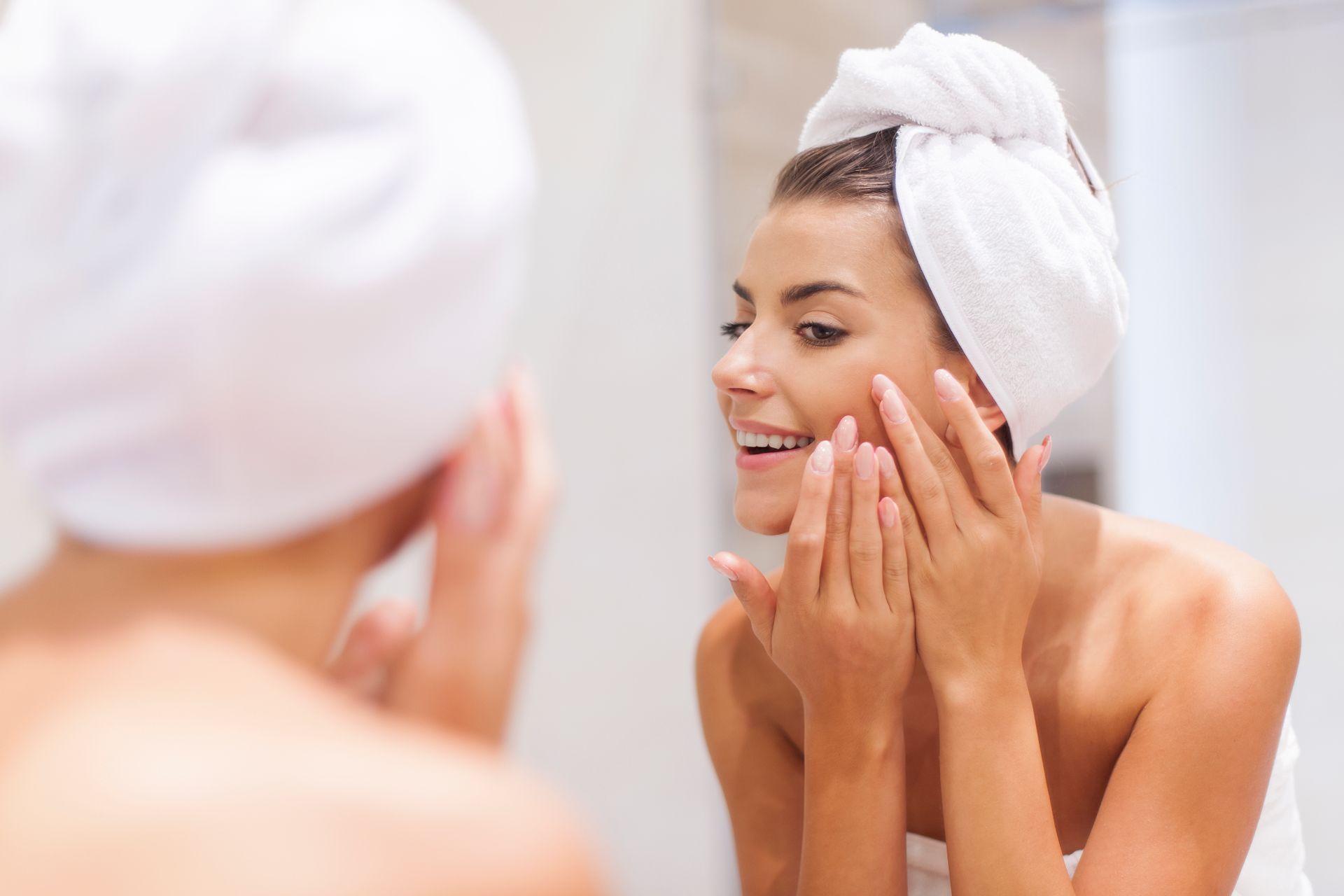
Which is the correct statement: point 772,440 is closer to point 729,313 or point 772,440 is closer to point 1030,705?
point 1030,705

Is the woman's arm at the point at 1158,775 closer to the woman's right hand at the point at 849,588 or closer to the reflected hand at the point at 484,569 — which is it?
the woman's right hand at the point at 849,588

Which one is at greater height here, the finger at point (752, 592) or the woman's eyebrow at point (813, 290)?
the woman's eyebrow at point (813, 290)

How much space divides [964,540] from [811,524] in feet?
0.40

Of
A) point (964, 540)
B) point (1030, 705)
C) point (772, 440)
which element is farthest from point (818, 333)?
point (1030, 705)

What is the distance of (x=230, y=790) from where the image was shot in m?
0.38

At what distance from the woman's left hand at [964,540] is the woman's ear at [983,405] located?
0.19 feet

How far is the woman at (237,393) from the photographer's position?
39 cm

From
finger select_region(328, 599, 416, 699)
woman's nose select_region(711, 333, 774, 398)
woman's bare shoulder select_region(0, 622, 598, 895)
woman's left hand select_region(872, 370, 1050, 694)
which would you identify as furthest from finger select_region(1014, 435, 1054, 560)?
woman's bare shoulder select_region(0, 622, 598, 895)

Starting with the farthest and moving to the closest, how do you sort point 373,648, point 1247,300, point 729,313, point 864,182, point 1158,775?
point 729,313, point 1247,300, point 864,182, point 1158,775, point 373,648

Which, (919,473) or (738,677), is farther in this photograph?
Result: (738,677)

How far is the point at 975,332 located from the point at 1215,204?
114 cm

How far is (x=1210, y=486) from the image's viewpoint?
1.89m

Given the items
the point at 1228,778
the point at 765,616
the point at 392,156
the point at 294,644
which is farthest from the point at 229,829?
Answer: the point at 1228,778

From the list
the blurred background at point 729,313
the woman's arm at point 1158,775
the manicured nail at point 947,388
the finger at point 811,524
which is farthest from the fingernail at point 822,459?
the blurred background at point 729,313
